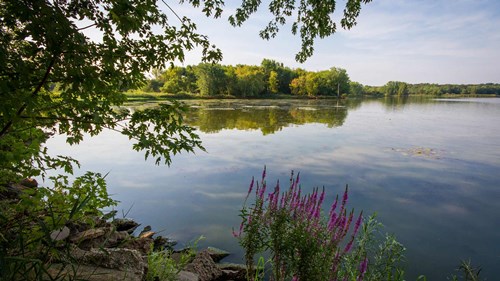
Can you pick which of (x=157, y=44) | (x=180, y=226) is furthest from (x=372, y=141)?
(x=157, y=44)

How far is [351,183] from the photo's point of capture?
10680mm

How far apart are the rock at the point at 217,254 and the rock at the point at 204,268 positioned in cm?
68

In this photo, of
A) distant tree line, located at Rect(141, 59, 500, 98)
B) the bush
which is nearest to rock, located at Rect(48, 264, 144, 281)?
the bush

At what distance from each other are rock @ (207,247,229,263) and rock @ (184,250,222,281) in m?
0.68

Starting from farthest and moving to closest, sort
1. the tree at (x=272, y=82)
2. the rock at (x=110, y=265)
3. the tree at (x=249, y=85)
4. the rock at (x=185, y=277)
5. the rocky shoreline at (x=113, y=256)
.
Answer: the tree at (x=272, y=82) < the tree at (x=249, y=85) < the rock at (x=185, y=277) < the rock at (x=110, y=265) < the rocky shoreline at (x=113, y=256)

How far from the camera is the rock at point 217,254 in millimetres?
6176

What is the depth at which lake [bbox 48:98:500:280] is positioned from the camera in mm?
7094

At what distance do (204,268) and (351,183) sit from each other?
23.6 feet

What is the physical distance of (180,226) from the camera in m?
7.64

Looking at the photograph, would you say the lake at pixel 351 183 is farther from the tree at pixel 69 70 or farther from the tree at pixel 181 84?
the tree at pixel 181 84

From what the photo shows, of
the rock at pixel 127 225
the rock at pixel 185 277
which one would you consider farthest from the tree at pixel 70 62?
the rock at pixel 127 225

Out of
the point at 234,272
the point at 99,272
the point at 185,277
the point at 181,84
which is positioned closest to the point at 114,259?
the point at 99,272

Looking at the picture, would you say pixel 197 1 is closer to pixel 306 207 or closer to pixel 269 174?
pixel 306 207

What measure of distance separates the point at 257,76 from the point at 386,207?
282ft
